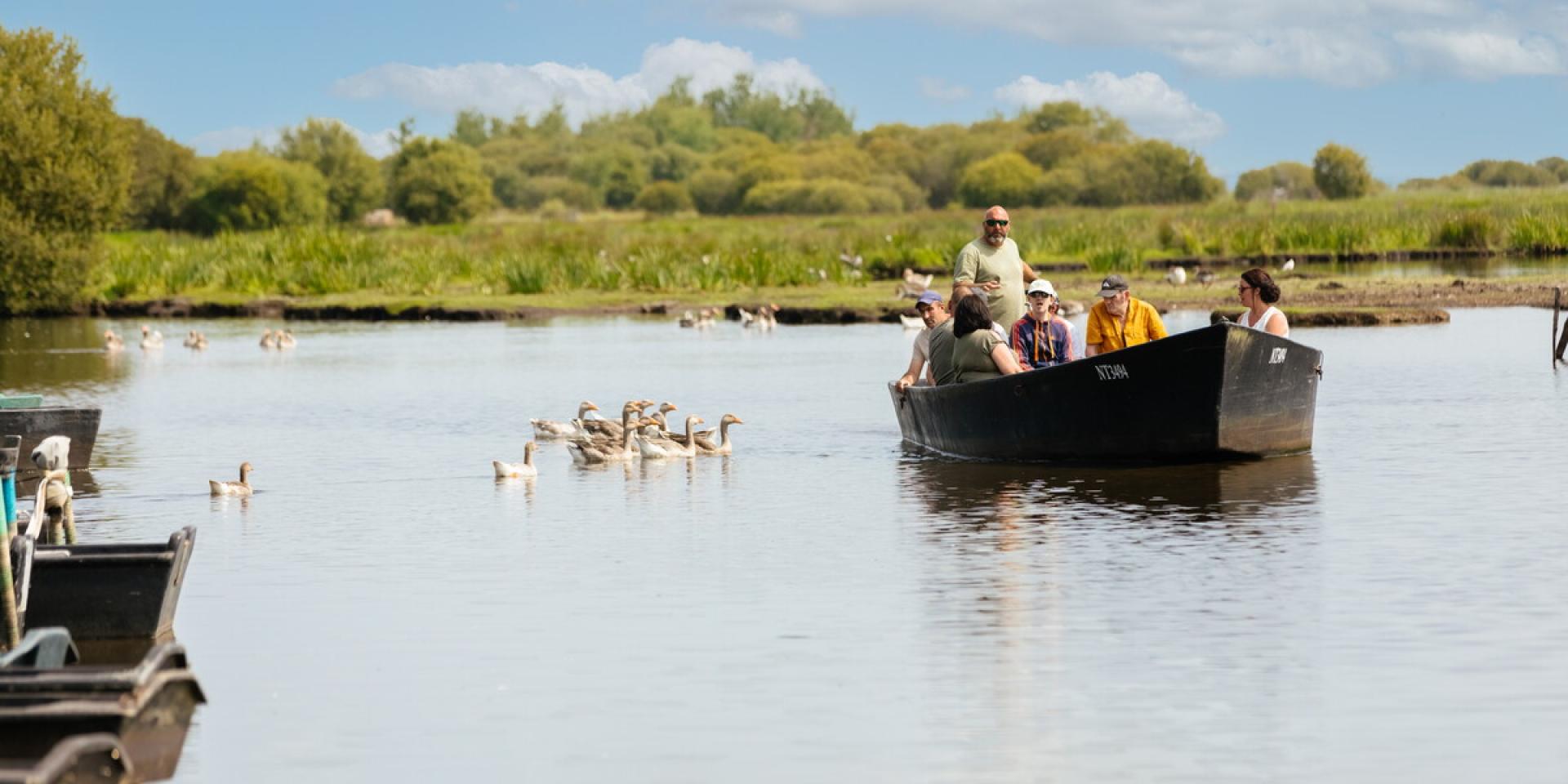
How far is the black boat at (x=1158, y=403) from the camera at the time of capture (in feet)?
56.6

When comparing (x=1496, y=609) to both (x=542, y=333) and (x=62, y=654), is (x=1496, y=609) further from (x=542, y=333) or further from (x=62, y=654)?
(x=542, y=333)

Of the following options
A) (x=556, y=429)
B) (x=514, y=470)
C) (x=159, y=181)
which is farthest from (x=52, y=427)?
(x=159, y=181)

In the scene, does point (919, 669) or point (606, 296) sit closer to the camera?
point (919, 669)

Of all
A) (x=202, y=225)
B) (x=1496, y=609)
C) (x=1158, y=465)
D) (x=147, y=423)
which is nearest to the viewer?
(x=1496, y=609)

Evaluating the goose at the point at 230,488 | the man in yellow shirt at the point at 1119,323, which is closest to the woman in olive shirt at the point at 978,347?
the man in yellow shirt at the point at 1119,323

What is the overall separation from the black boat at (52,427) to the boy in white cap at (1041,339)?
823cm

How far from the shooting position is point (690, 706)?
9633mm

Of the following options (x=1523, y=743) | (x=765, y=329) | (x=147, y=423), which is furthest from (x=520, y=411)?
(x=1523, y=743)

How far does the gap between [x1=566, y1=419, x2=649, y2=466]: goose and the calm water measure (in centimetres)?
31

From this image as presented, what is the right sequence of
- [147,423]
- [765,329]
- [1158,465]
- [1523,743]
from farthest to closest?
[765,329]
[147,423]
[1158,465]
[1523,743]

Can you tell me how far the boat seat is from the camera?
Answer: 29.2 feet

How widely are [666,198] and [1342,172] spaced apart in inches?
2150

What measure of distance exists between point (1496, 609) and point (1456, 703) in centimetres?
221

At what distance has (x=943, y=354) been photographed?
18.9m
